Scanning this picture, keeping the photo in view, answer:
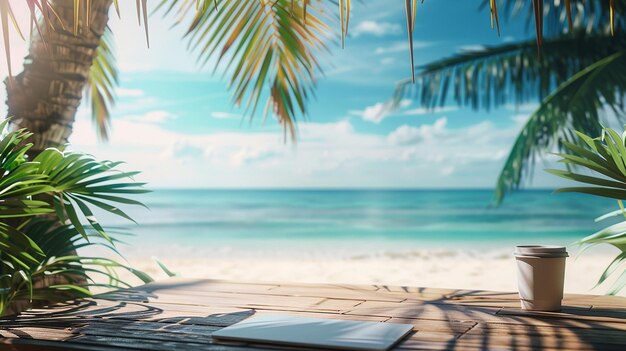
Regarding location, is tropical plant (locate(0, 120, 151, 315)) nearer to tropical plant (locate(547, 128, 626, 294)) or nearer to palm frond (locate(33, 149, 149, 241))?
palm frond (locate(33, 149, 149, 241))

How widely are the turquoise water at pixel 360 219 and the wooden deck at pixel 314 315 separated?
392 inches

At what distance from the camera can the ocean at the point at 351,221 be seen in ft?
39.5

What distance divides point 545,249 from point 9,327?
1.17 metres

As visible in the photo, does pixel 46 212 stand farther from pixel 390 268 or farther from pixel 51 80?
pixel 390 268

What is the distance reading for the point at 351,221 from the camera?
46.5 ft

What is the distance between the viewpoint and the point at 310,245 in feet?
39.1

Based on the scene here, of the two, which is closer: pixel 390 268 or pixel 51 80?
pixel 51 80

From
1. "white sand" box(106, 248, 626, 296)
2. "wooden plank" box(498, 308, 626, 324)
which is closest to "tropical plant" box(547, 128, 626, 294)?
"wooden plank" box(498, 308, 626, 324)

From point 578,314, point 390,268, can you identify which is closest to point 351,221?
point 390,268

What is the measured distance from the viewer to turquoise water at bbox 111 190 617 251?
40.4ft

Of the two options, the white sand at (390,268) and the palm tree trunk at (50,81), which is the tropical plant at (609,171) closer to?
the palm tree trunk at (50,81)

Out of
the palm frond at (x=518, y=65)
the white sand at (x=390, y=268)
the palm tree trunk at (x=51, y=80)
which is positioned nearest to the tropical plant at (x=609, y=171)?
the palm tree trunk at (x=51, y=80)

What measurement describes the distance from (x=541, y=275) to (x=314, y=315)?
52cm

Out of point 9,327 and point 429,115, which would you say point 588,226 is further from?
point 9,327
